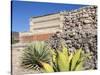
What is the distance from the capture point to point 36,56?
225 cm

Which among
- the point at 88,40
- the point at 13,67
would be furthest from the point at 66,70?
the point at 13,67

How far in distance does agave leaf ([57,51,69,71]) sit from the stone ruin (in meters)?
0.09

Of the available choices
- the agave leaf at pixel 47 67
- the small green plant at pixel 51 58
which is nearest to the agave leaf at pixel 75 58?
the small green plant at pixel 51 58

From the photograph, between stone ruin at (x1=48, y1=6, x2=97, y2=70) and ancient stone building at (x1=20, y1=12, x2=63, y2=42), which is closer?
ancient stone building at (x1=20, y1=12, x2=63, y2=42)

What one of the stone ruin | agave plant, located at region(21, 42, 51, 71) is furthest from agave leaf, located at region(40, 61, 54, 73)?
the stone ruin

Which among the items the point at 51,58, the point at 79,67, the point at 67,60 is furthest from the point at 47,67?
the point at 79,67

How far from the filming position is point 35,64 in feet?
7.36

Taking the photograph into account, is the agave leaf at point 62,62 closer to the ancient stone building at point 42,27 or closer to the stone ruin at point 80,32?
the stone ruin at point 80,32

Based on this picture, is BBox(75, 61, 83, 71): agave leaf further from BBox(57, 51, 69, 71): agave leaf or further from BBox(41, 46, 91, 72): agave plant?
BBox(57, 51, 69, 71): agave leaf

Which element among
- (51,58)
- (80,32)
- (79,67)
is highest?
(80,32)

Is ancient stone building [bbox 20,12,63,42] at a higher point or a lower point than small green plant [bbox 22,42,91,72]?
higher

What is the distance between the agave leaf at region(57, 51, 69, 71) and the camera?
2319 millimetres

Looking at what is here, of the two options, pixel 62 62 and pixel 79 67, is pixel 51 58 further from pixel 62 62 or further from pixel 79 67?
pixel 79 67

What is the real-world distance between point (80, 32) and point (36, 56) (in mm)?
511
